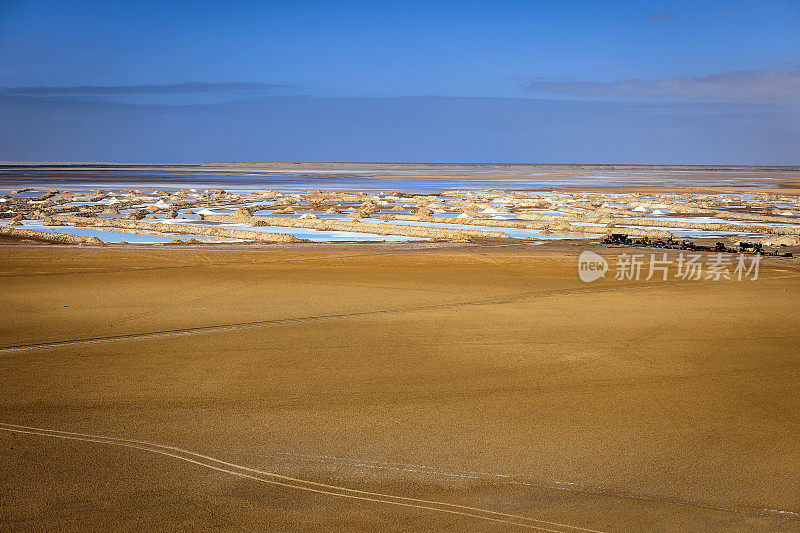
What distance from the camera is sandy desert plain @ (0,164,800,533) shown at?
5.08 metres

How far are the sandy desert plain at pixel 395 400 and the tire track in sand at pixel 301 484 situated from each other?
0.07 feet

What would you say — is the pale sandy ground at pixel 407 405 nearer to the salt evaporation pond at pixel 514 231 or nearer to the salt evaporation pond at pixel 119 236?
the salt evaporation pond at pixel 119 236

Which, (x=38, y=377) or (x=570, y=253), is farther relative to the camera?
(x=570, y=253)

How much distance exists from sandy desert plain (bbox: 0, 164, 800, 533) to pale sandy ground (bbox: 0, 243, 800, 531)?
0.03 m

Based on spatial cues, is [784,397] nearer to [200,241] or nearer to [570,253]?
[570,253]

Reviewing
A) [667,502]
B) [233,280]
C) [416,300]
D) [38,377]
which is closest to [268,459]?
[667,502]

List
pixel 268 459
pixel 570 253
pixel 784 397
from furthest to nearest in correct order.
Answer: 1. pixel 570 253
2. pixel 784 397
3. pixel 268 459

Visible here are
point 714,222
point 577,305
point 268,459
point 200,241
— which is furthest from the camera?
point 714,222

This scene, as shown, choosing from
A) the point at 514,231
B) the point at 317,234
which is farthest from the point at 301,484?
the point at 514,231

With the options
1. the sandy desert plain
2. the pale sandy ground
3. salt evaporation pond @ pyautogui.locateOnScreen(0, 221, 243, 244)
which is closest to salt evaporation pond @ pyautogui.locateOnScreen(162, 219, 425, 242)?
salt evaporation pond @ pyautogui.locateOnScreen(0, 221, 243, 244)

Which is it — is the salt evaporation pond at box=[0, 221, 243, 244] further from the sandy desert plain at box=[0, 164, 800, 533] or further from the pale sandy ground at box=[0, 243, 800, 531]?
the pale sandy ground at box=[0, 243, 800, 531]

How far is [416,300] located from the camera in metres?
13.1

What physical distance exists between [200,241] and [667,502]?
20.3 m

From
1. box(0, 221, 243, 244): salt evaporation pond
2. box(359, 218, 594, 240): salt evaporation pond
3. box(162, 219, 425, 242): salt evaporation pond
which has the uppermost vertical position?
box(359, 218, 594, 240): salt evaporation pond
